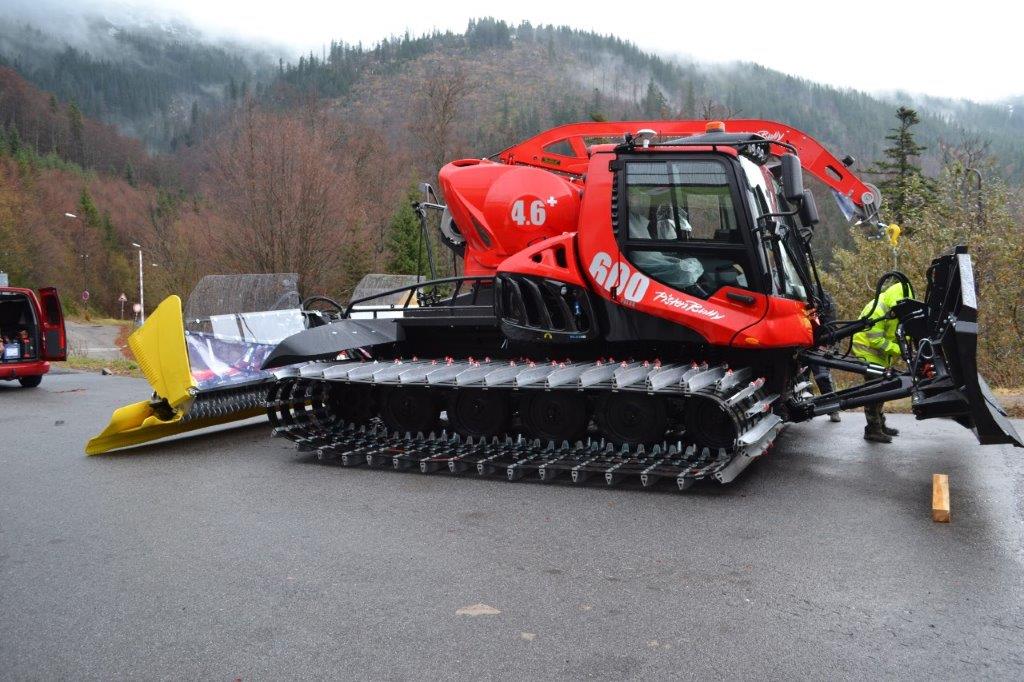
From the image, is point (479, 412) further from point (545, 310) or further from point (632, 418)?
point (632, 418)

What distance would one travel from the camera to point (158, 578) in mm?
4988

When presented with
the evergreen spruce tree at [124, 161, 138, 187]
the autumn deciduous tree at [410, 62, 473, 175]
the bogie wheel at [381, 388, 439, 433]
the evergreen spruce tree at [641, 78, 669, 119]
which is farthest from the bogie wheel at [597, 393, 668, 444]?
the evergreen spruce tree at [124, 161, 138, 187]

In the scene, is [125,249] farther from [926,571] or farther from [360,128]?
[926,571]

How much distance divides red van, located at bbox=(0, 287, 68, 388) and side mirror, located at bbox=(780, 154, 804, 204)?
1464cm

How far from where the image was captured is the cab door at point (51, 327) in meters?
16.7

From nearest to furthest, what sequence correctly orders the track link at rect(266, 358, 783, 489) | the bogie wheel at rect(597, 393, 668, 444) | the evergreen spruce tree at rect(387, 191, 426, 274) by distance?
the track link at rect(266, 358, 783, 489) < the bogie wheel at rect(597, 393, 668, 444) < the evergreen spruce tree at rect(387, 191, 426, 274)

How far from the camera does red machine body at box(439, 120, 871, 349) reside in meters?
7.04

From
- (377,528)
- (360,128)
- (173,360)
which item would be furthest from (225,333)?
(360,128)

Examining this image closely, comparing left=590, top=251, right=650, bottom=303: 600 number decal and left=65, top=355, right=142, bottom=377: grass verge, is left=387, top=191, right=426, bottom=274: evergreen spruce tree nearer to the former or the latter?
left=65, top=355, right=142, bottom=377: grass verge

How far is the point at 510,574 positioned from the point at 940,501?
10.1ft

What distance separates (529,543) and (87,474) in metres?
4.68

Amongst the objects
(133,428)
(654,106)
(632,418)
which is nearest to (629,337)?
(632,418)

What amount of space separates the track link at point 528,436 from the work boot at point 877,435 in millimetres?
1942

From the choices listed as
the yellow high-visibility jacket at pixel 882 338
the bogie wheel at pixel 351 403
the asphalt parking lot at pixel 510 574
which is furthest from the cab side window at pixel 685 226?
the bogie wheel at pixel 351 403
